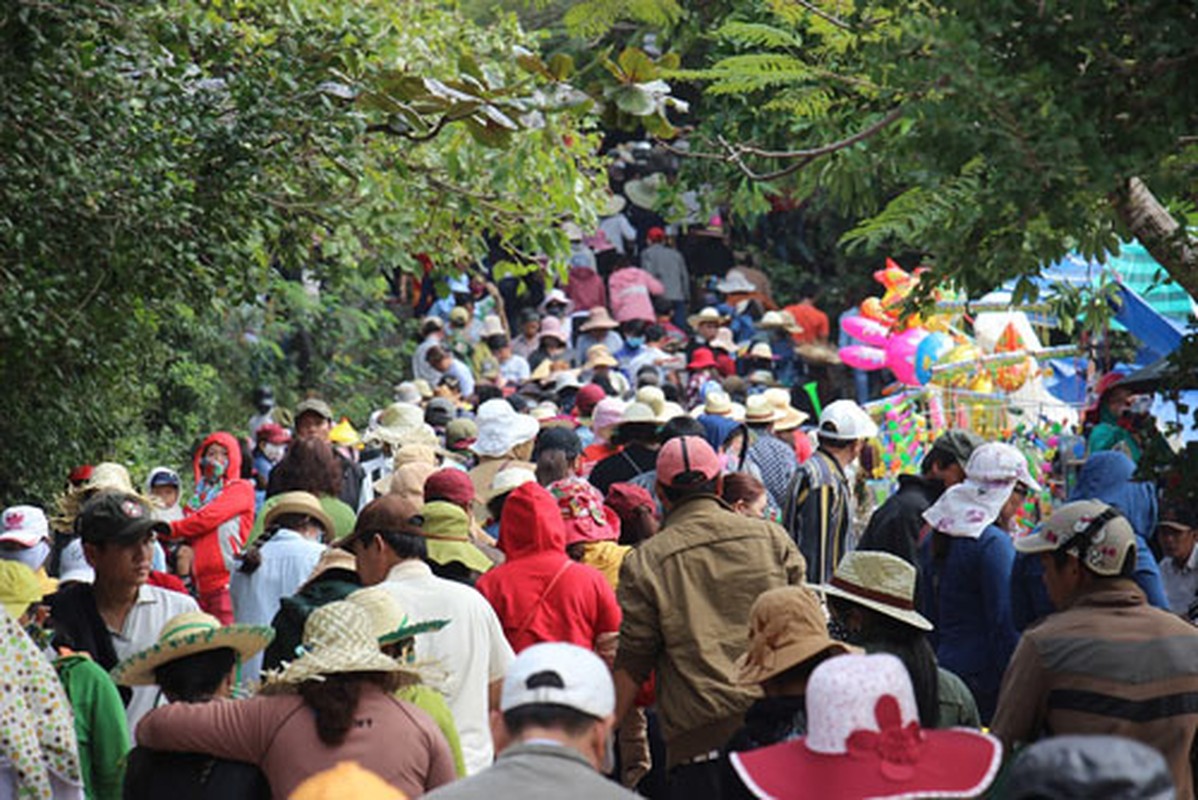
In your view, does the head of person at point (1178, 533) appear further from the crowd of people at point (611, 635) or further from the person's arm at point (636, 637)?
the person's arm at point (636, 637)

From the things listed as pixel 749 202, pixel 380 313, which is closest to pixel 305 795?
pixel 749 202

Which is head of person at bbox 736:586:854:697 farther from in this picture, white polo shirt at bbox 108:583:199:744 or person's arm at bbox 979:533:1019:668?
white polo shirt at bbox 108:583:199:744

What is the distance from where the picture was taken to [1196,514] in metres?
9.92

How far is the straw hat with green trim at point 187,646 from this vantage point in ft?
18.8

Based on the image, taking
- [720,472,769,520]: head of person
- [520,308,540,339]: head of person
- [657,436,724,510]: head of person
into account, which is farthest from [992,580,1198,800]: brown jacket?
[520,308,540,339]: head of person

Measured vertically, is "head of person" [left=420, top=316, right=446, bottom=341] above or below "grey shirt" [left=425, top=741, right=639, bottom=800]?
below

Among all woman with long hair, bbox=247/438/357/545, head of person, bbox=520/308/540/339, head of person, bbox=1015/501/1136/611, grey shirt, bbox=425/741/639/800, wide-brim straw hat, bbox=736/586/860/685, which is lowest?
head of person, bbox=520/308/540/339

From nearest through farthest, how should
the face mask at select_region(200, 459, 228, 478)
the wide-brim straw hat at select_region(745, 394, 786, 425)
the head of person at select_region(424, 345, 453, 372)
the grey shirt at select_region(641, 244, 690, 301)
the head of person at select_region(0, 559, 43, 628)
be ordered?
the head of person at select_region(0, 559, 43, 628), the face mask at select_region(200, 459, 228, 478), the wide-brim straw hat at select_region(745, 394, 786, 425), the head of person at select_region(424, 345, 453, 372), the grey shirt at select_region(641, 244, 690, 301)

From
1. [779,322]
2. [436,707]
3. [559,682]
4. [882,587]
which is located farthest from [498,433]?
[779,322]

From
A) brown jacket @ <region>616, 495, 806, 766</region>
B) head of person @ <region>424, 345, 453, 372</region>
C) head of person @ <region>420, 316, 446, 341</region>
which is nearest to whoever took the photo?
brown jacket @ <region>616, 495, 806, 766</region>

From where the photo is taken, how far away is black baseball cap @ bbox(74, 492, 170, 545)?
7289 mm

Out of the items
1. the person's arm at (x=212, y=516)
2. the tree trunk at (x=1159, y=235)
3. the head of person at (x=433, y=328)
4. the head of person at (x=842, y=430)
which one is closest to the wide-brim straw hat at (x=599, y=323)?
the head of person at (x=433, y=328)

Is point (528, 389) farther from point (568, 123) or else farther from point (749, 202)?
point (749, 202)

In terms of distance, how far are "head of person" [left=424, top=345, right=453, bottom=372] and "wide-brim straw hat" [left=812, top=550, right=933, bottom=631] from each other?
46.7 feet
